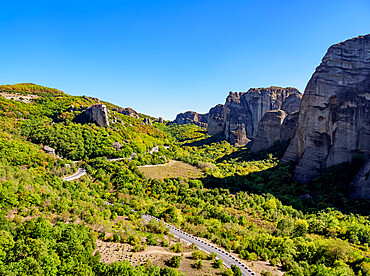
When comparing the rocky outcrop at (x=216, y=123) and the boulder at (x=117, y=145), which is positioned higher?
the rocky outcrop at (x=216, y=123)

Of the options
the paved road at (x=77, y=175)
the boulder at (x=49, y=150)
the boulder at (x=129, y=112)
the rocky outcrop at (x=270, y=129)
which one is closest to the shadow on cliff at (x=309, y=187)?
the rocky outcrop at (x=270, y=129)

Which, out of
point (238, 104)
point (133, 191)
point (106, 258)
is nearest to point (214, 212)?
point (133, 191)

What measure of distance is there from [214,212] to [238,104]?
94.1 metres

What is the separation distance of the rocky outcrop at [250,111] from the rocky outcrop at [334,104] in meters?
66.5

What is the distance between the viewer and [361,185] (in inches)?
1494

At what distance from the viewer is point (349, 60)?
47.5 meters

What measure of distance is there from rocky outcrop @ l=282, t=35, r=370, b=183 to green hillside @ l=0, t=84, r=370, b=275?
3.29m

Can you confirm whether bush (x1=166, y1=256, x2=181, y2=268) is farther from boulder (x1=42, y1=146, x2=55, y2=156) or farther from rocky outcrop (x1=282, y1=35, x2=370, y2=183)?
boulder (x1=42, y1=146, x2=55, y2=156)

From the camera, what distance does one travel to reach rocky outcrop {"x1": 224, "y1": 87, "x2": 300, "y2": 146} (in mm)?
117812

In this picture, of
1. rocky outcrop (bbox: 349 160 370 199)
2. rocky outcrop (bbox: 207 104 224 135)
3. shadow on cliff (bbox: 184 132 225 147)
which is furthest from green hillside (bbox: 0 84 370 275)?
Answer: rocky outcrop (bbox: 207 104 224 135)

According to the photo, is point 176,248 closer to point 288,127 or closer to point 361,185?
point 361,185

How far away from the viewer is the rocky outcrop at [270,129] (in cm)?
7819

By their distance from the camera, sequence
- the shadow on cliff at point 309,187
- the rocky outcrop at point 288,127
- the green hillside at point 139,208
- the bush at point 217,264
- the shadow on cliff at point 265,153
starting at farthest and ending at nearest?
the shadow on cliff at point 265,153 → the rocky outcrop at point 288,127 → the shadow on cliff at point 309,187 → the bush at point 217,264 → the green hillside at point 139,208

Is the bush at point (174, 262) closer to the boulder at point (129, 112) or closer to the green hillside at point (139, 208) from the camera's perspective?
the green hillside at point (139, 208)
